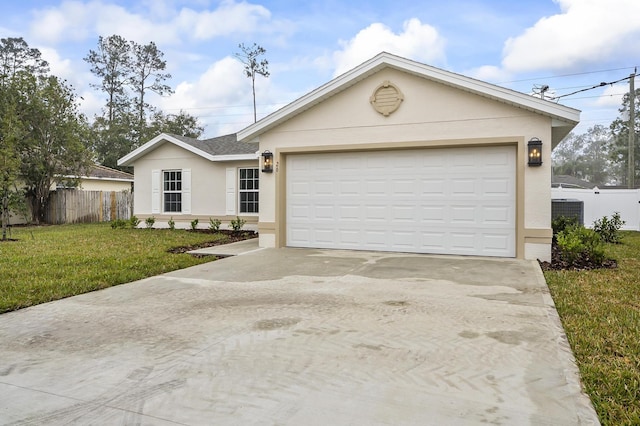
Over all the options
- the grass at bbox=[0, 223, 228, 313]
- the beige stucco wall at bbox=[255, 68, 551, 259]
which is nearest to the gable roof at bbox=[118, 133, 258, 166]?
the grass at bbox=[0, 223, 228, 313]

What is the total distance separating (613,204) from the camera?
1623 centimetres

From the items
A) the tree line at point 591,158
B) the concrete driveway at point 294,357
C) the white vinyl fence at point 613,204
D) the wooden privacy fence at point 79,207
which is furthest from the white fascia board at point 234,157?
the tree line at point 591,158

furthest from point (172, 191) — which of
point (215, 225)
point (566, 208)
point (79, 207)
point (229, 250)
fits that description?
point (566, 208)

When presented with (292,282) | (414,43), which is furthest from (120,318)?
(414,43)

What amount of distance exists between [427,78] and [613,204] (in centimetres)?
1169

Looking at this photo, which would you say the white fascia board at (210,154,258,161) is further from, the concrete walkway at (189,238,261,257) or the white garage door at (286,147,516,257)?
the white garage door at (286,147,516,257)

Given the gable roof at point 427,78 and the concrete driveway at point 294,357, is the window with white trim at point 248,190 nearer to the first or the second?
the gable roof at point 427,78

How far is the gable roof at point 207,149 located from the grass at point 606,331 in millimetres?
10288

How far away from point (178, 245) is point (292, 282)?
5.47m

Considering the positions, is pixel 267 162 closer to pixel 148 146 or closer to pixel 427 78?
pixel 427 78

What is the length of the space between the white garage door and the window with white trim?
15.1 feet

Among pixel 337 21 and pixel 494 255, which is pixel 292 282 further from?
pixel 337 21

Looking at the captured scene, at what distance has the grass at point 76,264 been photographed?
5785 millimetres

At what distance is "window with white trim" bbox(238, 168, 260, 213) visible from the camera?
14.7 m
